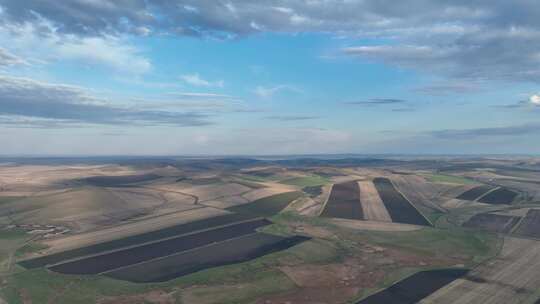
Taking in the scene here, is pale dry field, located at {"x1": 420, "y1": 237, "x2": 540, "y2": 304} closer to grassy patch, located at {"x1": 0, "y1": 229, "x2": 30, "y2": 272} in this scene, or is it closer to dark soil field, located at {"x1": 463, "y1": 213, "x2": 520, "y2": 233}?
dark soil field, located at {"x1": 463, "y1": 213, "x2": 520, "y2": 233}

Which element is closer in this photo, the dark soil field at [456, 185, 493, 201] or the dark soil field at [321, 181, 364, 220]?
the dark soil field at [321, 181, 364, 220]

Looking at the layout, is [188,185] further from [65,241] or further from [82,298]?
[82,298]

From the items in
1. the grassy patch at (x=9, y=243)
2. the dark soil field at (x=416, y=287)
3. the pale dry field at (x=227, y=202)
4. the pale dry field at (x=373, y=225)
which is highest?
the pale dry field at (x=227, y=202)

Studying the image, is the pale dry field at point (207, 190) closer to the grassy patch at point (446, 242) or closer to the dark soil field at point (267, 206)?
the dark soil field at point (267, 206)

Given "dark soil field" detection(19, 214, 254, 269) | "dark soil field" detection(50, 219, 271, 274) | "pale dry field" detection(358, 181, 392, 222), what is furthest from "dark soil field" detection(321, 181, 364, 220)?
"dark soil field" detection(50, 219, 271, 274)

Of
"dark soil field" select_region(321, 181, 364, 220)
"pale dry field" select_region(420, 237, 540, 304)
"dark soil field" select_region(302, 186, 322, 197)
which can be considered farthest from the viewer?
"dark soil field" select_region(302, 186, 322, 197)

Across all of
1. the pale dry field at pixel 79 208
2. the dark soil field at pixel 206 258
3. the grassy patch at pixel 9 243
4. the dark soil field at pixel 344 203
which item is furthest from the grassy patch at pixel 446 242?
the grassy patch at pixel 9 243

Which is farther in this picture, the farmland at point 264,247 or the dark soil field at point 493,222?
the dark soil field at point 493,222
